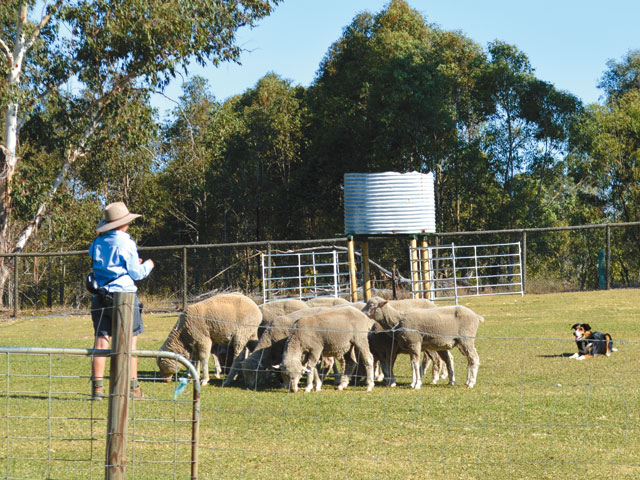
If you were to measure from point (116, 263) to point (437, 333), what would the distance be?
4057 mm

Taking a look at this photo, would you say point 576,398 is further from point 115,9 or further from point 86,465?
point 115,9

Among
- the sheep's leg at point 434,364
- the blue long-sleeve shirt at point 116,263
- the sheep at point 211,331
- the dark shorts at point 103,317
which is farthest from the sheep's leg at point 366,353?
the blue long-sleeve shirt at point 116,263

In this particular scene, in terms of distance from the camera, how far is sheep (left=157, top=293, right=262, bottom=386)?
11297 mm

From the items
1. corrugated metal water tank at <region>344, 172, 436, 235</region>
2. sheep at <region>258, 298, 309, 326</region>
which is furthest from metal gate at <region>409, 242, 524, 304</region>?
sheep at <region>258, 298, 309, 326</region>

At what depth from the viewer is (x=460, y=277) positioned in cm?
2653

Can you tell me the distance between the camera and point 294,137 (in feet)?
130

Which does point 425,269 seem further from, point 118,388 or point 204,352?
point 118,388

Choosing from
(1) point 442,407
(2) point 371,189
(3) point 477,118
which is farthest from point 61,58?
(1) point 442,407

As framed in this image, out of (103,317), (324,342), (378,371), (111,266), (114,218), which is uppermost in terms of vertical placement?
(114,218)

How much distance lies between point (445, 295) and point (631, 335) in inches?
398

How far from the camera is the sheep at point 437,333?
1044 cm

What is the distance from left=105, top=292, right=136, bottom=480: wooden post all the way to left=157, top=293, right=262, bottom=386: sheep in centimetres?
588

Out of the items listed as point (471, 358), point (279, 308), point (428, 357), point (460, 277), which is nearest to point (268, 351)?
point (279, 308)

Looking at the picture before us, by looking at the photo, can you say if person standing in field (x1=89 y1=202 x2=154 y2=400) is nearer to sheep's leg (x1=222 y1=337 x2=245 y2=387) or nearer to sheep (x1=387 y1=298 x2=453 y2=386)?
sheep's leg (x1=222 y1=337 x2=245 y2=387)
